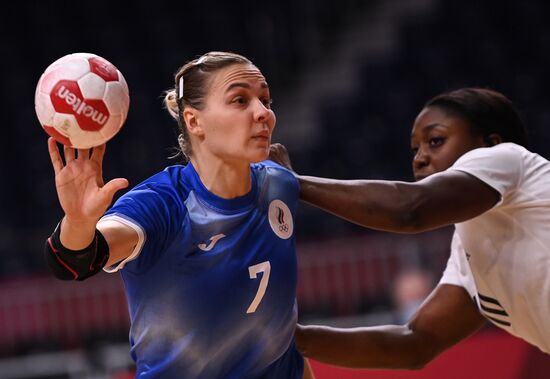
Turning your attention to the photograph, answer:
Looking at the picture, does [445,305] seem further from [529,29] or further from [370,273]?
[529,29]

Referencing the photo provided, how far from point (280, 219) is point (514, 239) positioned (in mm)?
1251

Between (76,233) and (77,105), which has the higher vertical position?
(77,105)

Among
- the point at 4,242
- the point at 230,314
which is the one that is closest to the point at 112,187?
the point at 230,314

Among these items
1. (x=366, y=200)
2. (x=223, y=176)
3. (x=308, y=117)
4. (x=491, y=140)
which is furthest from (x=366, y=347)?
(x=308, y=117)

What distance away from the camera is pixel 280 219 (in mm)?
4039

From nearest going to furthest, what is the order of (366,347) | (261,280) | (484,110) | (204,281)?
1. (204,281)
2. (261,280)
3. (484,110)
4. (366,347)

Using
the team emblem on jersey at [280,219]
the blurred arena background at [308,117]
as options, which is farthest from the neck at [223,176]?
the blurred arena background at [308,117]

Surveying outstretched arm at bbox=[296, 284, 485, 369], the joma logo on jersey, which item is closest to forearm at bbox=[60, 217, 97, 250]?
the joma logo on jersey

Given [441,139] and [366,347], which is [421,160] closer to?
[441,139]

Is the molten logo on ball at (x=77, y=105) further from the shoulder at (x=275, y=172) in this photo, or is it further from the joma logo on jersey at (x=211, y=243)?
the shoulder at (x=275, y=172)

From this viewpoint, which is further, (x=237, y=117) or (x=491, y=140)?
(x=491, y=140)

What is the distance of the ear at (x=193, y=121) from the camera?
13.0ft

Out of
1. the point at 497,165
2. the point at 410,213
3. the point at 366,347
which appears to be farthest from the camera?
the point at 366,347

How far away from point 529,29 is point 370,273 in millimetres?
4534
